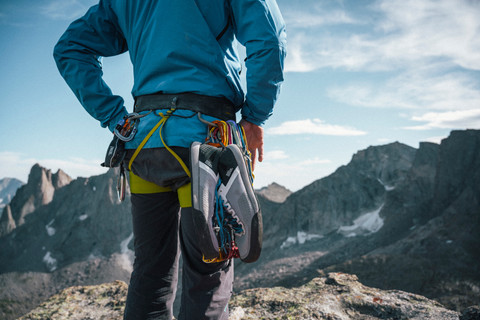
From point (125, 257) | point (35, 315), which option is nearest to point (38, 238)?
point (125, 257)

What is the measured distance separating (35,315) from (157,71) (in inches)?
166

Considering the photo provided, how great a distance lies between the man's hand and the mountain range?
89.8ft

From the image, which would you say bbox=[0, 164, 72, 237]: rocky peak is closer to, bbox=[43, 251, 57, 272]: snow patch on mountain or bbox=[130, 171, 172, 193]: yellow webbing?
bbox=[43, 251, 57, 272]: snow patch on mountain

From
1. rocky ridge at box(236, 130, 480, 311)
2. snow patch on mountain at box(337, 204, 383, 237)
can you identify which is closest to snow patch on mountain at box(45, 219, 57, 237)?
rocky ridge at box(236, 130, 480, 311)

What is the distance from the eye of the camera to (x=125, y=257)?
279ft

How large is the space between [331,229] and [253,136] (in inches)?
2787

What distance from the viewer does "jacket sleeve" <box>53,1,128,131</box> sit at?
8.24 ft

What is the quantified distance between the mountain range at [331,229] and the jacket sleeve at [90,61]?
28.2m

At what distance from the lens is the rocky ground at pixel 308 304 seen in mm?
3445

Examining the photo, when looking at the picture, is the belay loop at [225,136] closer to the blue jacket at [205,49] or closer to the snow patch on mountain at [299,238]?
the blue jacket at [205,49]

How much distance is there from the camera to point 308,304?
3689mm

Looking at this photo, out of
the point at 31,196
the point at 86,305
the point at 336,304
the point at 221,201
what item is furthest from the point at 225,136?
the point at 31,196

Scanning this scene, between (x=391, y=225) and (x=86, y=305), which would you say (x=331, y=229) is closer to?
(x=391, y=225)

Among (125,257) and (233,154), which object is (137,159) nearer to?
(233,154)
